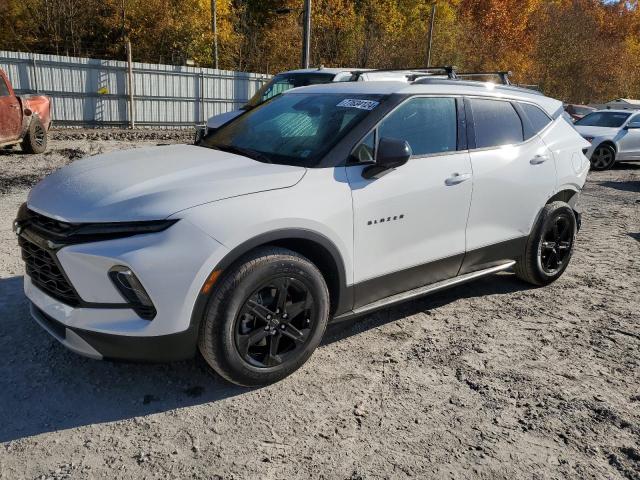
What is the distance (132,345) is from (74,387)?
2.15ft

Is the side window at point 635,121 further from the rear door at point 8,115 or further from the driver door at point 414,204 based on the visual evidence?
the rear door at point 8,115

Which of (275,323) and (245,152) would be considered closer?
(275,323)

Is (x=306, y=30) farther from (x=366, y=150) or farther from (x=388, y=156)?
(x=388, y=156)

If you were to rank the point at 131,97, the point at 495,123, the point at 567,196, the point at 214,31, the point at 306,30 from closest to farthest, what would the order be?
1. the point at 495,123
2. the point at 567,196
3. the point at 131,97
4. the point at 306,30
5. the point at 214,31

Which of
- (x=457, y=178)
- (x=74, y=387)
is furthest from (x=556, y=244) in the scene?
(x=74, y=387)

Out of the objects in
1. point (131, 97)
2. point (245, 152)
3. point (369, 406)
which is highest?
point (245, 152)

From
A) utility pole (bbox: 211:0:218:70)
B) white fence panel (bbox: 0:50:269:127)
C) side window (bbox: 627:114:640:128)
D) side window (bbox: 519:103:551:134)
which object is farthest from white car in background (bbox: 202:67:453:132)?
utility pole (bbox: 211:0:218:70)

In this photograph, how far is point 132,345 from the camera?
9.00 ft

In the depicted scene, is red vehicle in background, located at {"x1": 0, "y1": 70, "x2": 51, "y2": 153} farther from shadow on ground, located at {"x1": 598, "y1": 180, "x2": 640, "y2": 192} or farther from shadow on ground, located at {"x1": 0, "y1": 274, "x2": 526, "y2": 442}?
shadow on ground, located at {"x1": 598, "y1": 180, "x2": 640, "y2": 192}

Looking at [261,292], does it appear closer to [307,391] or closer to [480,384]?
[307,391]

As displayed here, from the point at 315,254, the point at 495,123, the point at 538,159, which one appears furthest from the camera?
the point at 538,159

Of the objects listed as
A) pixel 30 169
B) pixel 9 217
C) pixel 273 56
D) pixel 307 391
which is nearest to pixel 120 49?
pixel 273 56

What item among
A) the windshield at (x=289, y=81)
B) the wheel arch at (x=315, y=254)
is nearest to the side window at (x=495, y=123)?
the wheel arch at (x=315, y=254)

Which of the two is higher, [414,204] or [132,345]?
[414,204]
